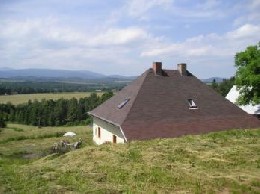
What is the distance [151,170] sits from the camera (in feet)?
47.9

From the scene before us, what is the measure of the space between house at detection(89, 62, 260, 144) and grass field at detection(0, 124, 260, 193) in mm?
5106

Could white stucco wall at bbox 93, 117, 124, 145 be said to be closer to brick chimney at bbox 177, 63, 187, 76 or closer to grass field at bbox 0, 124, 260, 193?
grass field at bbox 0, 124, 260, 193

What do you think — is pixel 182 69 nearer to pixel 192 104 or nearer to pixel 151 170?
pixel 192 104

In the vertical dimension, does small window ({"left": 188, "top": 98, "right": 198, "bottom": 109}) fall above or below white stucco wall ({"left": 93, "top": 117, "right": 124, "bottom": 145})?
above

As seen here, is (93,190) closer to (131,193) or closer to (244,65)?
(131,193)

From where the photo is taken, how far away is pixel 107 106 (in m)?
32.6

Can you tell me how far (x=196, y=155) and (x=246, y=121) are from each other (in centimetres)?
1427

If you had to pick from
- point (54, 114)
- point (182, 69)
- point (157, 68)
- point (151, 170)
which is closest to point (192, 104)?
point (157, 68)

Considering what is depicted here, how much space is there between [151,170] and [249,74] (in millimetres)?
19122

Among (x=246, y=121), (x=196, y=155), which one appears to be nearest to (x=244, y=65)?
(x=246, y=121)

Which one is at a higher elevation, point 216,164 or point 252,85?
point 252,85

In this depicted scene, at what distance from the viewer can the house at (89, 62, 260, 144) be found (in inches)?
1030

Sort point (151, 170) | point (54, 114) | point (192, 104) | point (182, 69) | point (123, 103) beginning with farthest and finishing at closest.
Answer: point (54, 114) → point (182, 69) → point (192, 104) → point (123, 103) → point (151, 170)

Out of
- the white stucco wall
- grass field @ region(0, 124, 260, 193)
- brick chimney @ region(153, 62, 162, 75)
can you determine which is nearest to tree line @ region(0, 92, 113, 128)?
the white stucco wall
